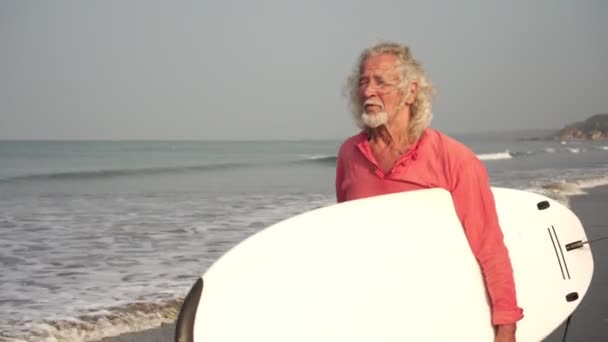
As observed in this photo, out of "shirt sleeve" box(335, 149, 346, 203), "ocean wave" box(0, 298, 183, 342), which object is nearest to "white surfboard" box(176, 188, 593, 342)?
"shirt sleeve" box(335, 149, 346, 203)

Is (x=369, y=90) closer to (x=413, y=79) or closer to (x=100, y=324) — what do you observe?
(x=413, y=79)

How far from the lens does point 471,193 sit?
1982 millimetres

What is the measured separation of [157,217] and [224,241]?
2576 millimetres

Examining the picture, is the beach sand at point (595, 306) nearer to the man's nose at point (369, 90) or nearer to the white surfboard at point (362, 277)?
the white surfboard at point (362, 277)

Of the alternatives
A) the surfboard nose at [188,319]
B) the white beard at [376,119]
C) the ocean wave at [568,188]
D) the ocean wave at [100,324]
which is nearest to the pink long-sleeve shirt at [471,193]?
the white beard at [376,119]

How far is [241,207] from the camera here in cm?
969

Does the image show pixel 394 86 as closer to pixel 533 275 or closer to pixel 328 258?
pixel 328 258

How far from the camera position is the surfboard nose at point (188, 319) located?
1812mm

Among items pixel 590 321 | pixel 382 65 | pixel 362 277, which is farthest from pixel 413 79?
pixel 590 321

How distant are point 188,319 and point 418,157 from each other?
0.81m

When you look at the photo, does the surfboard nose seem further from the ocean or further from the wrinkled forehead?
the ocean

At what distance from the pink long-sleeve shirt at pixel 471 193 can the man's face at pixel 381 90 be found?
129 mm

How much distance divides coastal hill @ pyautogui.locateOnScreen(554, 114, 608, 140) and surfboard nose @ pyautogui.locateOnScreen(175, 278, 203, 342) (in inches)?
3011

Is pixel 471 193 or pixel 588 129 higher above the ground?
pixel 471 193
